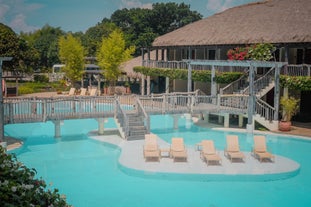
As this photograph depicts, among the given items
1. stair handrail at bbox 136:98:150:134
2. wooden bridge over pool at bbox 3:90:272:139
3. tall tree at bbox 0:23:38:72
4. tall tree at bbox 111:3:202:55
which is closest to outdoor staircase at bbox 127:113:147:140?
wooden bridge over pool at bbox 3:90:272:139

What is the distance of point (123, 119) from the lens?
20.7 m

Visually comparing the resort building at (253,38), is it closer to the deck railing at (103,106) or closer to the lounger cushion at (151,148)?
the deck railing at (103,106)

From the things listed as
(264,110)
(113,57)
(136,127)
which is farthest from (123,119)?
(113,57)

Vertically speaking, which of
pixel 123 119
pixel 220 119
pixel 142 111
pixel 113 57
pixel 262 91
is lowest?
pixel 220 119

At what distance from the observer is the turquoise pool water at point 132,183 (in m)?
13.1

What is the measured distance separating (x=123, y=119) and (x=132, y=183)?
644 cm

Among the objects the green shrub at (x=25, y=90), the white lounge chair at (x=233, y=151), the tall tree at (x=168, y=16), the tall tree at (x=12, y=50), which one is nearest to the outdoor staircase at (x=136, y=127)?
the white lounge chair at (x=233, y=151)

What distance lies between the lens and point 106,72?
38969 mm

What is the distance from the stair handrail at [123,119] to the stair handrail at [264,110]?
26.7 feet

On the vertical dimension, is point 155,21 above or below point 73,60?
above

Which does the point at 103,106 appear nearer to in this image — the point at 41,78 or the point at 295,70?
the point at 295,70

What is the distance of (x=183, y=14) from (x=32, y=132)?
52091 mm

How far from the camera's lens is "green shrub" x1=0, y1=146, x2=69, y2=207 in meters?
5.40

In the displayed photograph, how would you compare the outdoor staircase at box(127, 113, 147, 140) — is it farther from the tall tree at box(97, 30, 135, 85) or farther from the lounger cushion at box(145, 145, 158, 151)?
the tall tree at box(97, 30, 135, 85)
